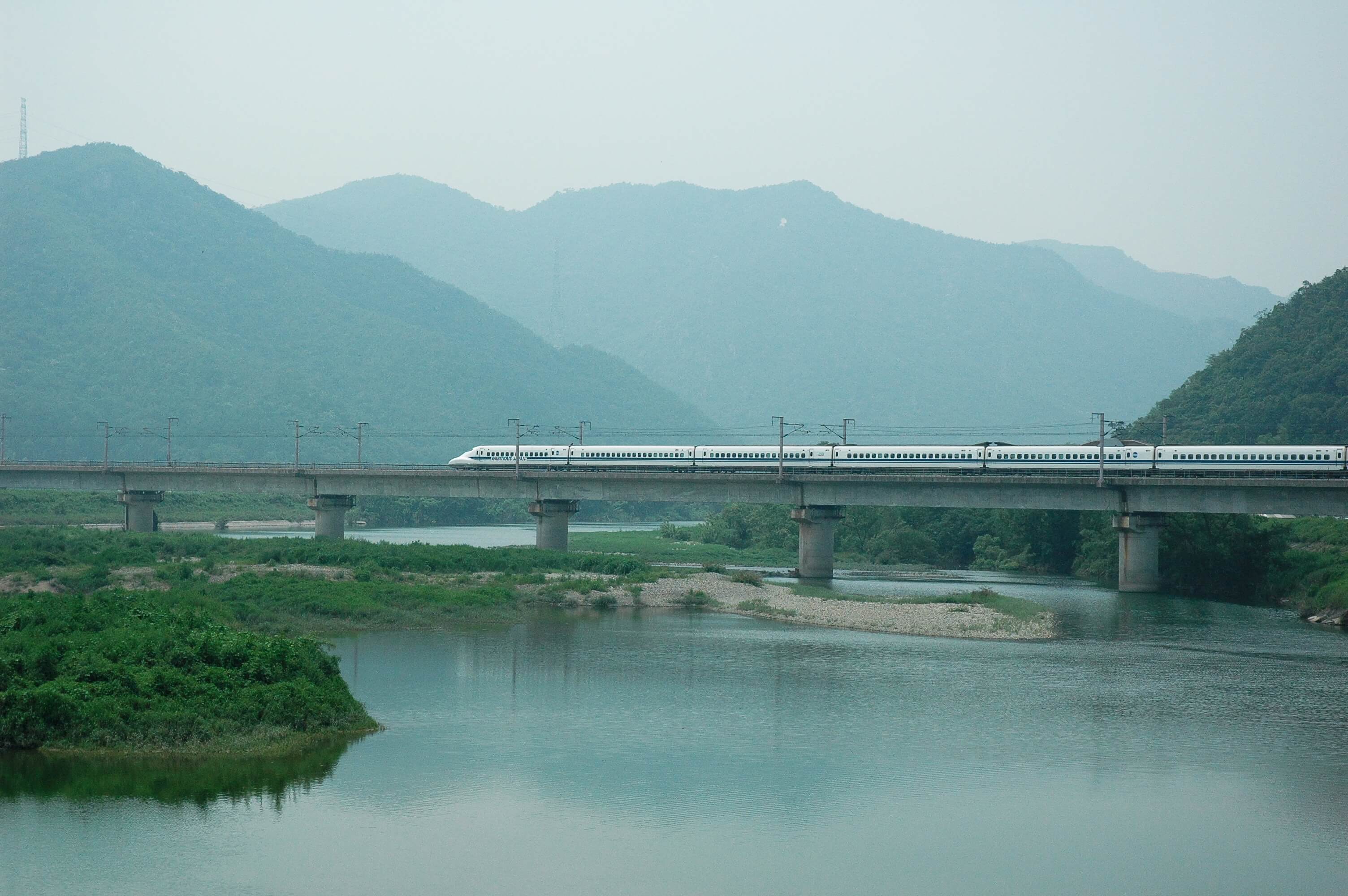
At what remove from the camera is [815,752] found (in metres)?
29.7

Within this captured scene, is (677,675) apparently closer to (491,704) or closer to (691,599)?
(491,704)

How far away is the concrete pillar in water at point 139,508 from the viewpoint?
302 ft

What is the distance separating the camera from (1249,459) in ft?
217

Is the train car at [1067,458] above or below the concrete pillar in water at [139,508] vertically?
above

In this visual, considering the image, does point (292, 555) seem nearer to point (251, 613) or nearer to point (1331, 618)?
point (251, 613)

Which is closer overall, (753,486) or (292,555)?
(292,555)

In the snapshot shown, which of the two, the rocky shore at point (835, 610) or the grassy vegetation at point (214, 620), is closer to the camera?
the grassy vegetation at point (214, 620)

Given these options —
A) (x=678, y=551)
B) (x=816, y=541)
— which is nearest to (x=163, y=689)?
(x=816, y=541)

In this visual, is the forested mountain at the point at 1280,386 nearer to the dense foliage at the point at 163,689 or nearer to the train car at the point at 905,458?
the train car at the point at 905,458

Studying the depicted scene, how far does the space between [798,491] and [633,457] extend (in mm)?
11924

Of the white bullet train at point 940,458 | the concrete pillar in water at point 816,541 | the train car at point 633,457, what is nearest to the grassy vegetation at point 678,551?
the train car at point 633,457

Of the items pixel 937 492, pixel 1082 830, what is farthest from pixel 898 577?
pixel 1082 830

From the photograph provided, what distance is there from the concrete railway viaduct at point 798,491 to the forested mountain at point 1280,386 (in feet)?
92.7

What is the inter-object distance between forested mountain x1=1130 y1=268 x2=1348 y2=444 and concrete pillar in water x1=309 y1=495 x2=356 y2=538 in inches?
2286
